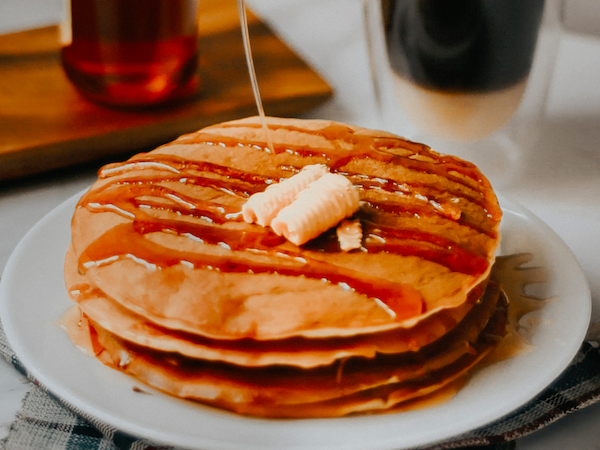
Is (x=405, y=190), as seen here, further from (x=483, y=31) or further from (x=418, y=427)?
(x=483, y=31)

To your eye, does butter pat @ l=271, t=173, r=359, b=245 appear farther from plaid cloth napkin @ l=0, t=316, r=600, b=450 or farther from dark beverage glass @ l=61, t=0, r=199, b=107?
dark beverage glass @ l=61, t=0, r=199, b=107

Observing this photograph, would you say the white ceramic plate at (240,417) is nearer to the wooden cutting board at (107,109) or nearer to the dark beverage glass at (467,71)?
the wooden cutting board at (107,109)

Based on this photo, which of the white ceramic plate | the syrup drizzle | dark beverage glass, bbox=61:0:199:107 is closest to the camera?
the white ceramic plate

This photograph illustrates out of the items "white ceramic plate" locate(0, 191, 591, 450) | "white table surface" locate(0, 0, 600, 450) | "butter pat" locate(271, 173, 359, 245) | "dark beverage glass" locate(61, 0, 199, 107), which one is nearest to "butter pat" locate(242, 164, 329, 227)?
"butter pat" locate(271, 173, 359, 245)

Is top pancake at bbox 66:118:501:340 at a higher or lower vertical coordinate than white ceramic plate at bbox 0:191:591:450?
higher

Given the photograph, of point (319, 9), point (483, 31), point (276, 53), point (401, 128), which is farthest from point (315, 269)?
point (319, 9)

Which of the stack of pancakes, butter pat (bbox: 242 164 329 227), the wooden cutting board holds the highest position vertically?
butter pat (bbox: 242 164 329 227)

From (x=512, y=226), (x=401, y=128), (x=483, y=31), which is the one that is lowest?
(x=401, y=128)
